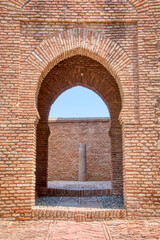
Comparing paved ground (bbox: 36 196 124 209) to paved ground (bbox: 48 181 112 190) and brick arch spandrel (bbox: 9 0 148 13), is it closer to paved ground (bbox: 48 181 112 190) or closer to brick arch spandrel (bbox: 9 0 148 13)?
paved ground (bbox: 48 181 112 190)

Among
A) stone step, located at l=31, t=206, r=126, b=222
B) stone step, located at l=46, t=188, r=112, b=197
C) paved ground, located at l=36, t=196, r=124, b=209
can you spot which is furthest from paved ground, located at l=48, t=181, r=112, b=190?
stone step, located at l=31, t=206, r=126, b=222

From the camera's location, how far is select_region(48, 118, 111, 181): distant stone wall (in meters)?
16.7

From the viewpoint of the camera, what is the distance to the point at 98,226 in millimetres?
5457

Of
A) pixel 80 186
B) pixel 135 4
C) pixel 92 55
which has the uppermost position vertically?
pixel 135 4

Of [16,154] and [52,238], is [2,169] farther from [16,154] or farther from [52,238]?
[52,238]

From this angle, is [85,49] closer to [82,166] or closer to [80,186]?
[80,186]

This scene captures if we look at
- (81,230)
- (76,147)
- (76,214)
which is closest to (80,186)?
(76,147)

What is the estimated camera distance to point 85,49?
6590 millimetres

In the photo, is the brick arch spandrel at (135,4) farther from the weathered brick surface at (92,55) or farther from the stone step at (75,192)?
the stone step at (75,192)

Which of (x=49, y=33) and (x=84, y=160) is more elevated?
(x=49, y=33)

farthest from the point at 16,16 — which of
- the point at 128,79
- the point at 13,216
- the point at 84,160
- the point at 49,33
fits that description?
the point at 84,160

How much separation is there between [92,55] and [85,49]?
255 millimetres

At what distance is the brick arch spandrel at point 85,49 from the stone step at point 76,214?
2.47m

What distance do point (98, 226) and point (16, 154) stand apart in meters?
2.29
